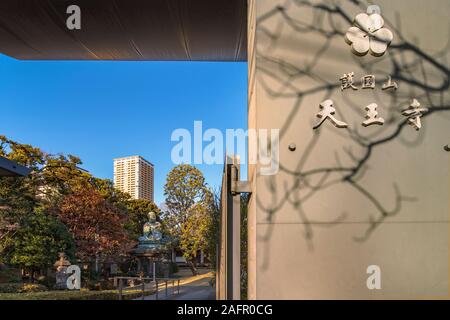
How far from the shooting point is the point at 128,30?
4.19 m

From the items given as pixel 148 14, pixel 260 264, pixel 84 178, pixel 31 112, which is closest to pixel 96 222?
pixel 84 178

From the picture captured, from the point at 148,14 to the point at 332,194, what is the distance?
2553mm

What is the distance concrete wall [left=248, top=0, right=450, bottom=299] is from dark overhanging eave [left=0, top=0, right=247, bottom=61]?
1512 millimetres

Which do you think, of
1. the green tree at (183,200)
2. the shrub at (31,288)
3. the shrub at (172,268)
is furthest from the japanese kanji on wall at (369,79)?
the shrub at (172,268)

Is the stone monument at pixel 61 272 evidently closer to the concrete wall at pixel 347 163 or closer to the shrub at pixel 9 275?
the shrub at pixel 9 275

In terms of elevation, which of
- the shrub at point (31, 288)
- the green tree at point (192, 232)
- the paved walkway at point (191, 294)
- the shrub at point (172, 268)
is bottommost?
the shrub at point (172, 268)

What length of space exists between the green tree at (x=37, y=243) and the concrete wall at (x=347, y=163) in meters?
10.0

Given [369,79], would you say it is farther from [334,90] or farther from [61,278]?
[61,278]

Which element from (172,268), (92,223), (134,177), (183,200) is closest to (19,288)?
(92,223)

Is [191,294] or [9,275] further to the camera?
[9,275]

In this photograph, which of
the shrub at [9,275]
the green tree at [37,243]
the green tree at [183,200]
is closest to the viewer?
the shrub at [9,275]

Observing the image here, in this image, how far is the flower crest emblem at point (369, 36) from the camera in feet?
7.36

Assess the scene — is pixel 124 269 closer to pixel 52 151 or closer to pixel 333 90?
pixel 52 151

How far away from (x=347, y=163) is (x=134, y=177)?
1777 centimetres
